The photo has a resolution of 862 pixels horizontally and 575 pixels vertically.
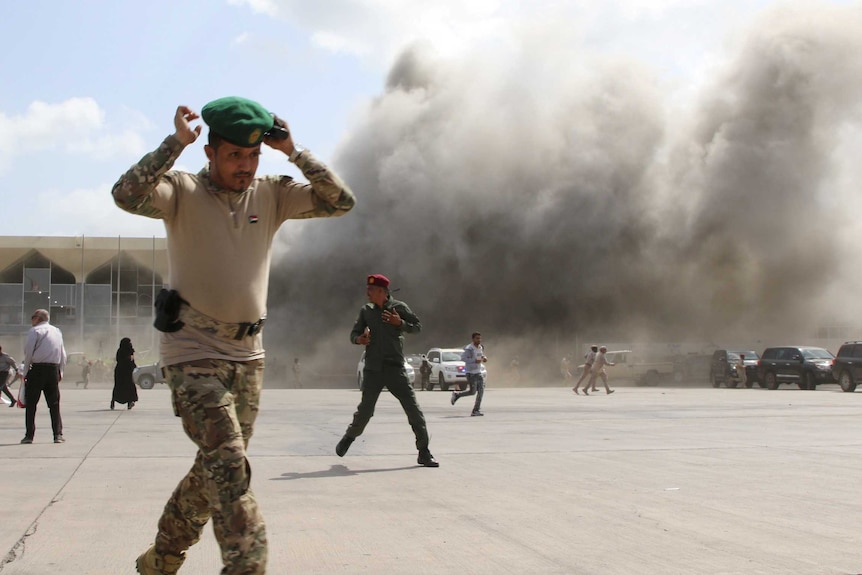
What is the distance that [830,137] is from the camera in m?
39.3

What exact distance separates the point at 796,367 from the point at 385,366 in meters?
23.7

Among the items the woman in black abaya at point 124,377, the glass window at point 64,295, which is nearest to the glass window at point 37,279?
the glass window at point 64,295

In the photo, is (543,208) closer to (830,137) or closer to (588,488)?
(830,137)

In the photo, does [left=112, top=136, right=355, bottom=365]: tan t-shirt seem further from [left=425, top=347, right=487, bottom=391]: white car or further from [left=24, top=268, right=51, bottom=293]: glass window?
[left=24, top=268, right=51, bottom=293]: glass window

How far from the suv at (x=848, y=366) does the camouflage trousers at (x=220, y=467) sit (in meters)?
25.3

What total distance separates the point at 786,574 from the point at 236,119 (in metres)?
3.10

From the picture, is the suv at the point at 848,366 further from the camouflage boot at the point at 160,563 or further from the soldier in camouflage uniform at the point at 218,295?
the camouflage boot at the point at 160,563

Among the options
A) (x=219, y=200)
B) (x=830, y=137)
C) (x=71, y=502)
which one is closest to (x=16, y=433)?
(x=71, y=502)

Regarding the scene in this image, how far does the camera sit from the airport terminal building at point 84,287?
50.2m

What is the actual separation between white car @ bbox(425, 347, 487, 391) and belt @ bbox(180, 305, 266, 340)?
25.8 metres

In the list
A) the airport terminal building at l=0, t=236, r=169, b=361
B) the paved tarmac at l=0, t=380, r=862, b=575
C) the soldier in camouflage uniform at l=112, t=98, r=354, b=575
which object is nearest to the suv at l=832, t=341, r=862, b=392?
the paved tarmac at l=0, t=380, r=862, b=575

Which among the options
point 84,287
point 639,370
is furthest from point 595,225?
point 84,287

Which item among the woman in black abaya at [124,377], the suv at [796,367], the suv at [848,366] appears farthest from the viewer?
the suv at [796,367]

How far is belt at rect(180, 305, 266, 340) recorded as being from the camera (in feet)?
10.9
